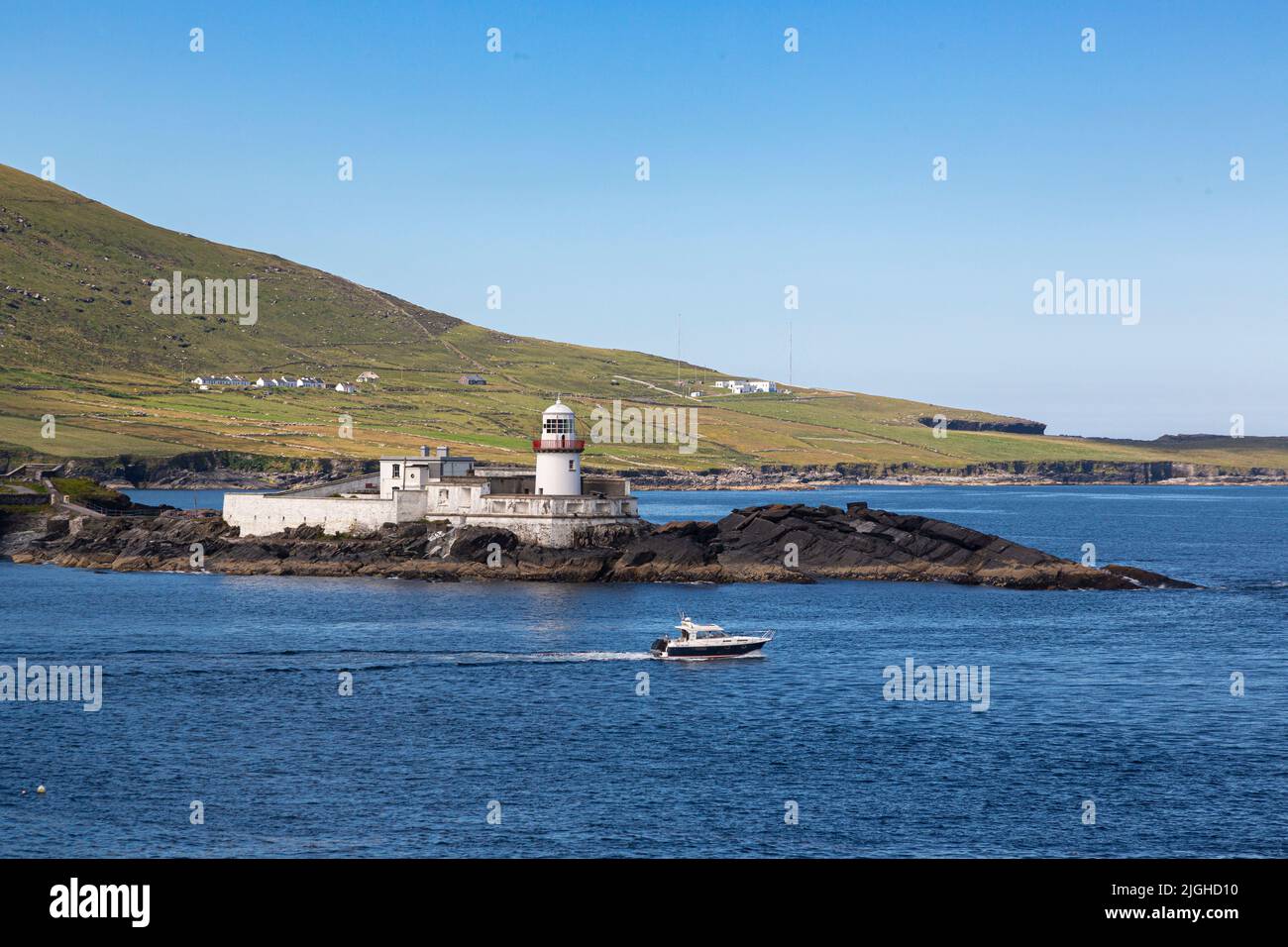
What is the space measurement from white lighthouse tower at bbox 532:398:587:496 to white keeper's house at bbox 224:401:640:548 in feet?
0.25

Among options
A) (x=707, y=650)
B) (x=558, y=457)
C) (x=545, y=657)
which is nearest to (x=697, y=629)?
(x=707, y=650)

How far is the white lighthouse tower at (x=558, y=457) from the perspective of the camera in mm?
103375

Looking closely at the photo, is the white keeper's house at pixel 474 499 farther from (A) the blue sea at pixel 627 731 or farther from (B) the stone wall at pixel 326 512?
(A) the blue sea at pixel 627 731

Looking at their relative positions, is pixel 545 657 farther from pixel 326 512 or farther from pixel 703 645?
pixel 326 512

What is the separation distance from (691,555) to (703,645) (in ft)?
118

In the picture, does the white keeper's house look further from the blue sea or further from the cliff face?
the blue sea

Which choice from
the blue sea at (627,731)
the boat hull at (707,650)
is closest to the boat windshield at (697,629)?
the boat hull at (707,650)

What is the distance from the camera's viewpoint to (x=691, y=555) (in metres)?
104

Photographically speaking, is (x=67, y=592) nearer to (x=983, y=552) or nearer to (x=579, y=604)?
(x=579, y=604)

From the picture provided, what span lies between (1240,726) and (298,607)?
55667 mm

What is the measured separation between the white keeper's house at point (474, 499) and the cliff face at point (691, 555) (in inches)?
47.8
